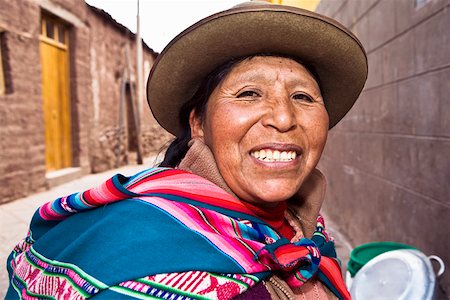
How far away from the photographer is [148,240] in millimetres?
1010

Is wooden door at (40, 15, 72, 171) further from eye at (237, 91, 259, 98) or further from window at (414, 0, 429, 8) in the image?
eye at (237, 91, 259, 98)

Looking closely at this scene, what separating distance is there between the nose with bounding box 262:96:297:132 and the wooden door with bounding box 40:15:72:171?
6677mm

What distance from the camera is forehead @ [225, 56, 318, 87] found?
136cm

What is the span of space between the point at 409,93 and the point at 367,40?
1.29m

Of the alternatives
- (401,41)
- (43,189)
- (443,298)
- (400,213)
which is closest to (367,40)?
(401,41)

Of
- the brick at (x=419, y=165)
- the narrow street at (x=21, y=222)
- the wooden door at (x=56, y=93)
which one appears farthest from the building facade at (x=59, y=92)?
the brick at (x=419, y=165)

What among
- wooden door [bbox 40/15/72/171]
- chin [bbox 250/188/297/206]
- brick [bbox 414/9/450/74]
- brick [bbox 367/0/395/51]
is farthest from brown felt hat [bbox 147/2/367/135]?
wooden door [bbox 40/15/72/171]

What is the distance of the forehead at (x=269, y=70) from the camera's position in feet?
4.46

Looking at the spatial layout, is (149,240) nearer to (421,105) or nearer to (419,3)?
(421,105)

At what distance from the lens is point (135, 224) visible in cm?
104

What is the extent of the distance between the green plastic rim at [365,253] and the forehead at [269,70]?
1.89 meters

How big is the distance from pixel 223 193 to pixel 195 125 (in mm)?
396

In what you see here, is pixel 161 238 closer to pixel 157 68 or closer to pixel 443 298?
pixel 157 68

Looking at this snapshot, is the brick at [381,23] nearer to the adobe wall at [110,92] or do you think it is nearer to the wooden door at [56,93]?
the wooden door at [56,93]
